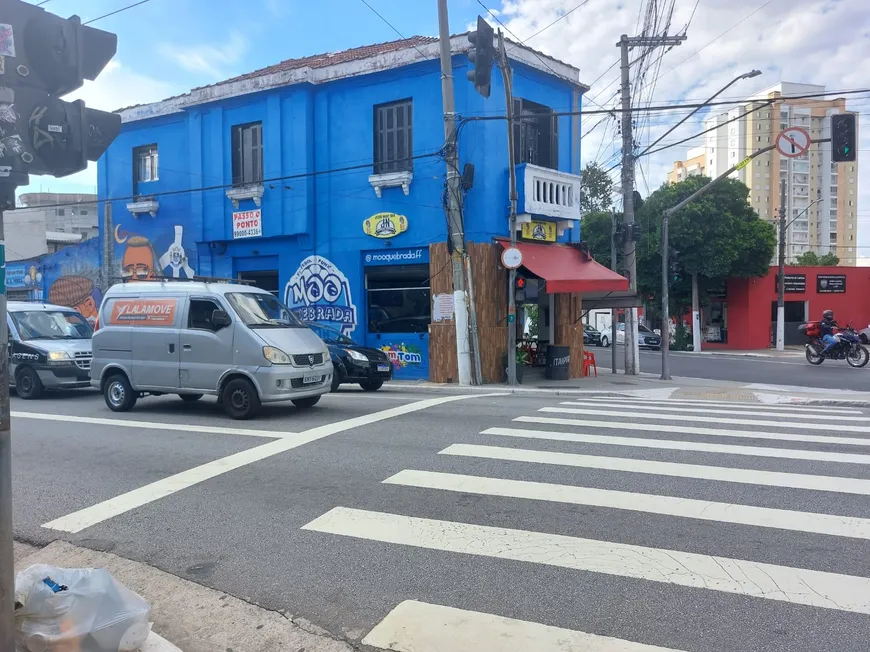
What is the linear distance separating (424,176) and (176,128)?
9618 millimetres

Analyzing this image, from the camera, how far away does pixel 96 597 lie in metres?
3.40

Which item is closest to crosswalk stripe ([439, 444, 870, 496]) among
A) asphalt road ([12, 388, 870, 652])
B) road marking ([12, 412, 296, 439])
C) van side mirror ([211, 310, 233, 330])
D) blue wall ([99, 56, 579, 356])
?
asphalt road ([12, 388, 870, 652])

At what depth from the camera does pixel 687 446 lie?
772 cm

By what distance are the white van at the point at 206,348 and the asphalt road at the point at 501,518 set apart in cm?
71

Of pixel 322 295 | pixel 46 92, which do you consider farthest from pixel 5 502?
pixel 322 295

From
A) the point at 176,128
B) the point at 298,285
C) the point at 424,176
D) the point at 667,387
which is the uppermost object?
the point at 176,128

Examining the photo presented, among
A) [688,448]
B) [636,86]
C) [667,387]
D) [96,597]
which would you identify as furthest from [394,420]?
[636,86]

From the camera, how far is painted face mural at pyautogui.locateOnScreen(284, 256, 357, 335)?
19094mm

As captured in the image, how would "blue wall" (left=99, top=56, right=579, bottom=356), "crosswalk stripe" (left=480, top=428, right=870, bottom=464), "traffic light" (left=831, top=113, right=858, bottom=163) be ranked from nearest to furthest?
"crosswalk stripe" (left=480, top=428, right=870, bottom=464)
"traffic light" (left=831, top=113, right=858, bottom=163)
"blue wall" (left=99, top=56, right=579, bottom=356)

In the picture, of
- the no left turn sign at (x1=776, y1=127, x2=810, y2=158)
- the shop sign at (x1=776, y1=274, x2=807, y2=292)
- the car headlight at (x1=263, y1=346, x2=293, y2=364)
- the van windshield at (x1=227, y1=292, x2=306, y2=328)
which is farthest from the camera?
the shop sign at (x1=776, y1=274, x2=807, y2=292)

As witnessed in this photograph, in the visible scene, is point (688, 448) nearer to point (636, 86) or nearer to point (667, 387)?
point (667, 387)

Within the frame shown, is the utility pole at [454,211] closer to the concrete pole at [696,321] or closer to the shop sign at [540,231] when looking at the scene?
the shop sign at [540,231]

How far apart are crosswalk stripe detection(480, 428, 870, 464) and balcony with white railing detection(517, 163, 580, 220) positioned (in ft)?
32.4

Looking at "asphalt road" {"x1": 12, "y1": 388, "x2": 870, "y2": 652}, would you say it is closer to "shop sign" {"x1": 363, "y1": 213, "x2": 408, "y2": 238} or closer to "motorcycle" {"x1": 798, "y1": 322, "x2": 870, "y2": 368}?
"shop sign" {"x1": 363, "y1": 213, "x2": 408, "y2": 238}
